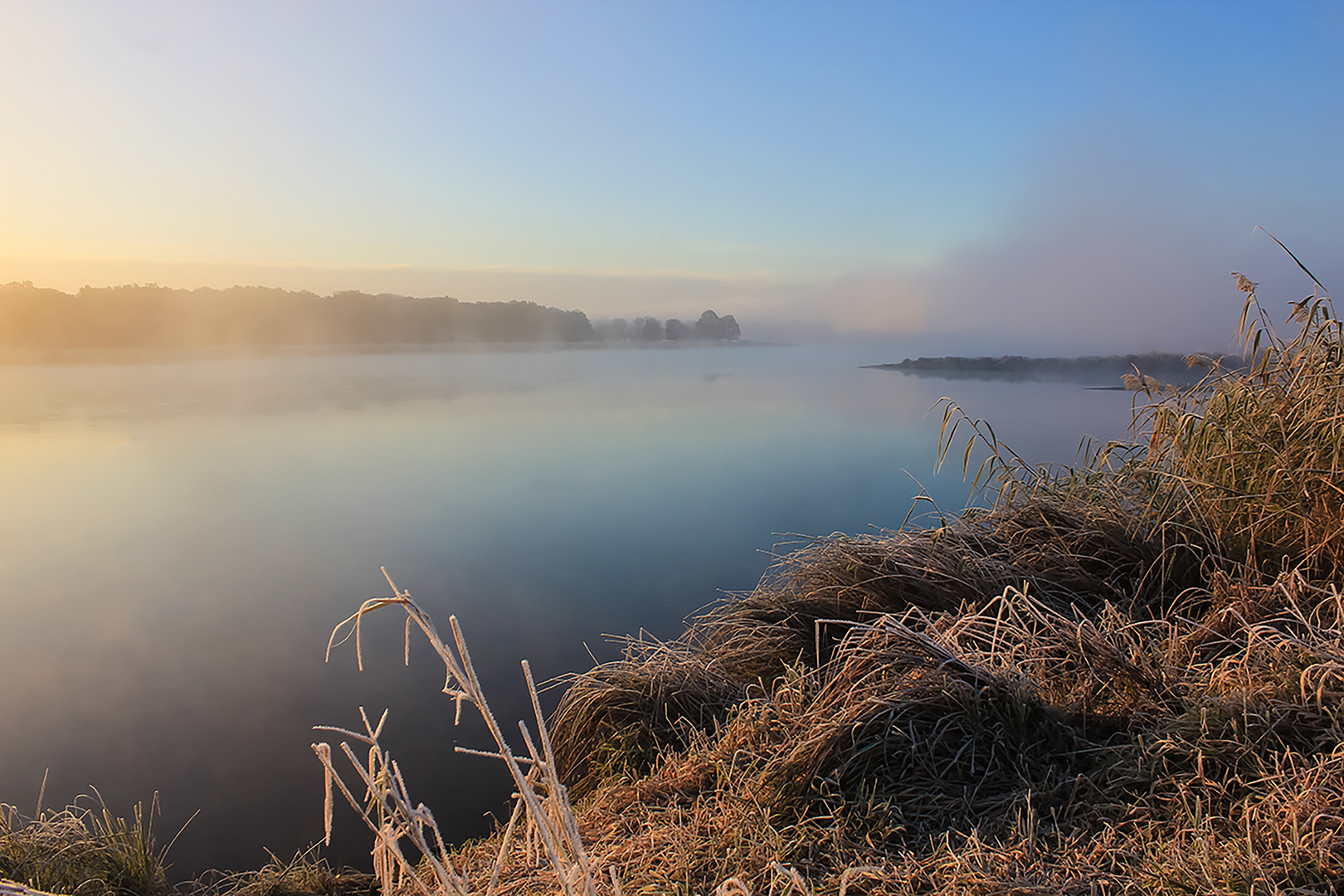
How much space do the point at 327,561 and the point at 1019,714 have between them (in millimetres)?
5971

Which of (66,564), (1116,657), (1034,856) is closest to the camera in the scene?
(1034,856)

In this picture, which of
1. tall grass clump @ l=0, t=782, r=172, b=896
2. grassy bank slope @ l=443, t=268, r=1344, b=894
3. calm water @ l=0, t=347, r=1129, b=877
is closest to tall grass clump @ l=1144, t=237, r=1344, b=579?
grassy bank slope @ l=443, t=268, r=1344, b=894

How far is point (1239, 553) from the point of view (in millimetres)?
2766

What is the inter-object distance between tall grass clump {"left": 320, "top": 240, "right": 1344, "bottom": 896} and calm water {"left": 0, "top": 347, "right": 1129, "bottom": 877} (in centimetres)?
99

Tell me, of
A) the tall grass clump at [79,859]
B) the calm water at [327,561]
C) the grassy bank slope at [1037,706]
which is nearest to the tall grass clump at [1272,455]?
the grassy bank slope at [1037,706]

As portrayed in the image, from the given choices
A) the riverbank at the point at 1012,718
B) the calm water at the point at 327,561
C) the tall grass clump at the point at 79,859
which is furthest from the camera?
the calm water at the point at 327,561

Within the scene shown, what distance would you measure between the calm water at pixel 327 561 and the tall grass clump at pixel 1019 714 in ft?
3.24

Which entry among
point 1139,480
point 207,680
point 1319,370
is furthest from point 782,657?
point 207,680

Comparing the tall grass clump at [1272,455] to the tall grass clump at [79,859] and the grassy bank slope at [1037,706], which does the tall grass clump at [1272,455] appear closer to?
the grassy bank slope at [1037,706]

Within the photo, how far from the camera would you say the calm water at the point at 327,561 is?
3.44 m

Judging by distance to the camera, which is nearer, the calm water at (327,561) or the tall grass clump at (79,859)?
the tall grass clump at (79,859)

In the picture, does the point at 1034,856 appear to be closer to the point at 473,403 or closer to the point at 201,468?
the point at 201,468

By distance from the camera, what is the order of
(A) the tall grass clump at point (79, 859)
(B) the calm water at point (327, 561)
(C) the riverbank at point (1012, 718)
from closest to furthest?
(C) the riverbank at point (1012, 718) < (A) the tall grass clump at point (79, 859) < (B) the calm water at point (327, 561)

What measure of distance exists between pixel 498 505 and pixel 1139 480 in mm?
6335
